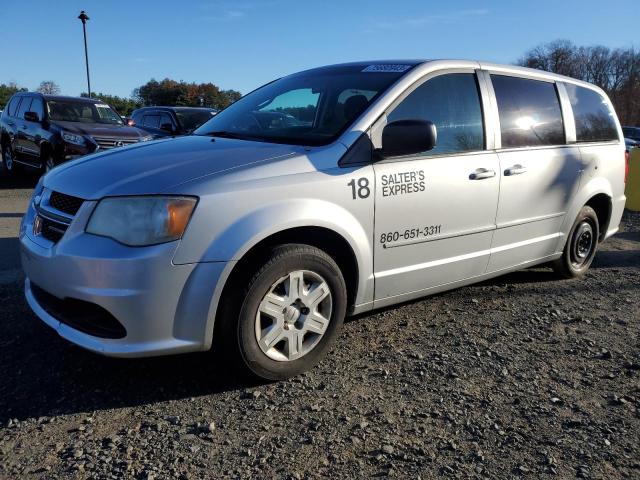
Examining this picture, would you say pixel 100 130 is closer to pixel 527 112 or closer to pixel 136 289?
pixel 527 112

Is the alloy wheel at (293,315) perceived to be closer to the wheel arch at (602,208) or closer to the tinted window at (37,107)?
the wheel arch at (602,208)

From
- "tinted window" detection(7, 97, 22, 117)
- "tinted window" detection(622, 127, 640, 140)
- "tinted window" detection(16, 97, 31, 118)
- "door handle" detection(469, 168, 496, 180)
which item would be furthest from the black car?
"tinted window" detection(622, 127, 640, 140)

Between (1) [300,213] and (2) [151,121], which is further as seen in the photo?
(2) [151,121]

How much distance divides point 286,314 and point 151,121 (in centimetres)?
1096

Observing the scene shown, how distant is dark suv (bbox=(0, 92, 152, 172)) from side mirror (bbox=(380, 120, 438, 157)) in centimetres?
752

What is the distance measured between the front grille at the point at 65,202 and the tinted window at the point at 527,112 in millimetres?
2877

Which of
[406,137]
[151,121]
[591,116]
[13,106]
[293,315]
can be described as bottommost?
[293,315]

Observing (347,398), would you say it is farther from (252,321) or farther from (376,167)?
(376,167)

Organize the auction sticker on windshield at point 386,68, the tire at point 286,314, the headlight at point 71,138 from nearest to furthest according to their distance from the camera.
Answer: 1. the tire at point 286,314
2. the auction sticker on windshield at point 386,68
3. the headlight at point 71,138

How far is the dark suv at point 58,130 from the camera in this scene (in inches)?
394

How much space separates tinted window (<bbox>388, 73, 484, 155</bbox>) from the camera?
3613 mm

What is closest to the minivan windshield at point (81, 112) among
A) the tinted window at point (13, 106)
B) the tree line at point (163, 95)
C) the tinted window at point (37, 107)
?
the tinted window at point (37, 107)

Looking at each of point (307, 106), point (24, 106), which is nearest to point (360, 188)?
point (307, 106)

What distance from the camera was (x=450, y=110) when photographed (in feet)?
12.5
